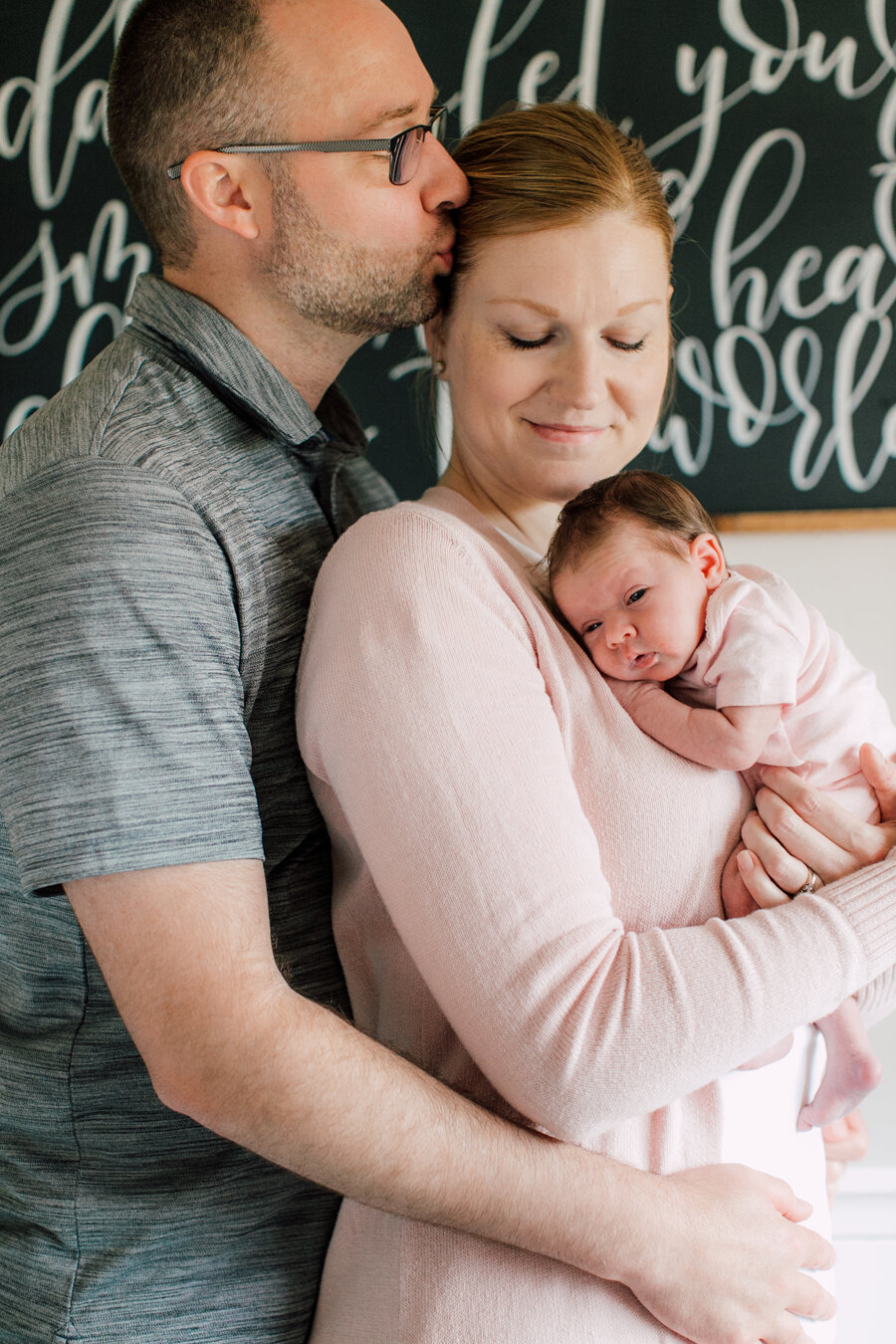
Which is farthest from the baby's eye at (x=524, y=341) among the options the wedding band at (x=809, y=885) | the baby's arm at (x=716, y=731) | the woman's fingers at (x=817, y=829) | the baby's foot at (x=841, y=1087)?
the baby's foot at (x=841, y=1087)

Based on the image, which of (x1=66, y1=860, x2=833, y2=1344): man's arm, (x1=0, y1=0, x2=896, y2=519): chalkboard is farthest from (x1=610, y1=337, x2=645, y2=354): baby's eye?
(x1=66, y1=860, x2=833, y2=1344): man's arm

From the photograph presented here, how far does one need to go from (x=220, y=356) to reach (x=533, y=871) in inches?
26.6

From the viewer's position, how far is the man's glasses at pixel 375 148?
1.21 metres

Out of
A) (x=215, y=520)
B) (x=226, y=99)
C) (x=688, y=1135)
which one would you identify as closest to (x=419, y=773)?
(x=215, y=520)

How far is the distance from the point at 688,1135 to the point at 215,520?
0.76 meters

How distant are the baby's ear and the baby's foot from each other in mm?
531

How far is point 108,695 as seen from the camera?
0.89m

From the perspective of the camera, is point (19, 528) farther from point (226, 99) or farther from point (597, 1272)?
point (597, 1272)

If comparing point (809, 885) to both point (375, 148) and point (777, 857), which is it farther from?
point (375, 148)

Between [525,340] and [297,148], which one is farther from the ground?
[297,148]

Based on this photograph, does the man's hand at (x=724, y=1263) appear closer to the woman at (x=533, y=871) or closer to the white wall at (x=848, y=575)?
the woman at (x=533, y=871)

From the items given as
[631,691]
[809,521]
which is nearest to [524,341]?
[631,691]

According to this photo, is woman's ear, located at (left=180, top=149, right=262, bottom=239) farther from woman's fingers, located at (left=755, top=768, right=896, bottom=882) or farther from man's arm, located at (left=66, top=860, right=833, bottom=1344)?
woman's fingers, located at (left=755, top=768, right=896, bottom=882)

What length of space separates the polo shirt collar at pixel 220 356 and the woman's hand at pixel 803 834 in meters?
0.68
